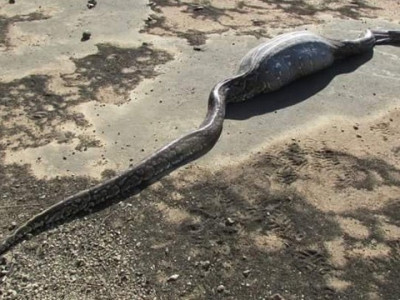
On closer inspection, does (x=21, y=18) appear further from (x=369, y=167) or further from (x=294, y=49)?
(x=369, y=167)

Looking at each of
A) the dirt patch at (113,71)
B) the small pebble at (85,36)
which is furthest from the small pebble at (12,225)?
the small pebble at (85,36)

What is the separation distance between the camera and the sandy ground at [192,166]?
284 inches

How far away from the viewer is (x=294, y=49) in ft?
39.8

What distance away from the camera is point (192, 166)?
9.35 meters

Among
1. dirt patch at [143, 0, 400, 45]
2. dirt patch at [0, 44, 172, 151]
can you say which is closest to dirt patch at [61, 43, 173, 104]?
dirt patch at [0, 44, 172, 151]

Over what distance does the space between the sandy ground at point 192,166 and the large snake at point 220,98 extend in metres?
0.20

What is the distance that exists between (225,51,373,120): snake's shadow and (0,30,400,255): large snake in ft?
0.48

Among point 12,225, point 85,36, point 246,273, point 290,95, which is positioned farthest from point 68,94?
point 246,273

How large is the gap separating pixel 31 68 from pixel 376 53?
8696 mm

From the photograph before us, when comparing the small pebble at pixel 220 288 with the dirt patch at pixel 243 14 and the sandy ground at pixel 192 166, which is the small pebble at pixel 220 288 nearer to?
the sandy ground at pixel 192 166

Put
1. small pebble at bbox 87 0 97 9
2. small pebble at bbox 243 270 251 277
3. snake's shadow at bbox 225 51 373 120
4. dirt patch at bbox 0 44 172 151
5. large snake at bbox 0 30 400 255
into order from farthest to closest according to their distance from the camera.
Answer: small pebble at bbox 87 0 97 9
snake's shadow at bbox 225 51 373 120
dirt patch at bbox 0 44 172 151
large snake at bbox 0 30 400 255
small pebble at bbox 243 270 251 277

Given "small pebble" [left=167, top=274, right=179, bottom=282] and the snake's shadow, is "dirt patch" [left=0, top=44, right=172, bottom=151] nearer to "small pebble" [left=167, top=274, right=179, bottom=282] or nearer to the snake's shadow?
the snake's shadow

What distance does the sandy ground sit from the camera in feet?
23.7

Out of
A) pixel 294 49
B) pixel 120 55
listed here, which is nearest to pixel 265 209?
pixel 294 49
